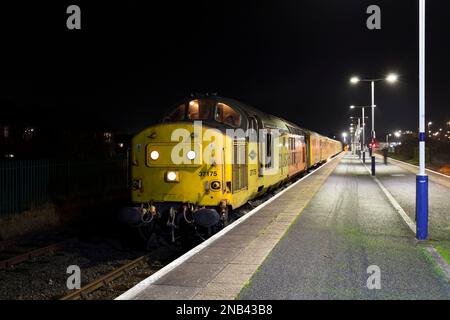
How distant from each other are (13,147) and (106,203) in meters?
13.9

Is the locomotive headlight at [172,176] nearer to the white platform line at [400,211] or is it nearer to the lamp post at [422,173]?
the lamp post at [422,173]

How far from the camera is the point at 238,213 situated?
13523 mm

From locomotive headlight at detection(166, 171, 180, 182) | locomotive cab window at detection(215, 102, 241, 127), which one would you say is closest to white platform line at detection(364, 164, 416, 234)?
locomotive cab window at detection(215, 102, 241, 127)

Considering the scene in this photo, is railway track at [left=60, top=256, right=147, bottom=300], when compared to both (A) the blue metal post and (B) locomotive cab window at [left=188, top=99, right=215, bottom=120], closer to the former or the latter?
(B) locomotive cab window at [left=188, top=99, right=215, bottom=120]

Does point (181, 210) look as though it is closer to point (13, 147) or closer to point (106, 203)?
point (106, 203)

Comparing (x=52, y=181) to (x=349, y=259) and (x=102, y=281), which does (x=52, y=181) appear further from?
(x=349, y=259)

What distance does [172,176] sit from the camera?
1000 cm

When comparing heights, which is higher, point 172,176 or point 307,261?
point 172,176

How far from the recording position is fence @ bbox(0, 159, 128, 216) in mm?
14414

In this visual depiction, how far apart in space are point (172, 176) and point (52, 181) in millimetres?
8573

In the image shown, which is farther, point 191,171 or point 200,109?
point 200,109

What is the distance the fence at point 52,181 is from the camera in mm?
14414

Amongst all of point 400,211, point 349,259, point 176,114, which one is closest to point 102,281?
point 349,259
